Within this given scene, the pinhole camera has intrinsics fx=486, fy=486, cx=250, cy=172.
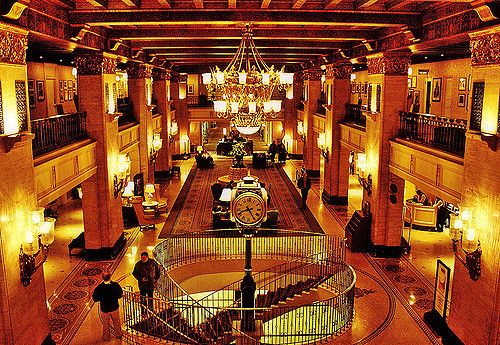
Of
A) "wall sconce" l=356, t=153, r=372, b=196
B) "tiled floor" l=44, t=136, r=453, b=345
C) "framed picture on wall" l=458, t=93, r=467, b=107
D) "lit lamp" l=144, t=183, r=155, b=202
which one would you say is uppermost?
"framed picture on wall" l=458, t=93, r=467, b=107

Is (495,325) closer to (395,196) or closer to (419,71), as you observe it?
(395,196)

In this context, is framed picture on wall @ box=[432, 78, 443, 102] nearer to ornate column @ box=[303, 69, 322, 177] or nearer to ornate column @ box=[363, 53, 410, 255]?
ornate column @ box=[363, 53, 410, 255]

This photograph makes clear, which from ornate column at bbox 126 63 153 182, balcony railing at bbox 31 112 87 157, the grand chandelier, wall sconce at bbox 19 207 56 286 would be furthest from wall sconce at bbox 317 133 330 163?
wall sconce at bbox 19 207 56 286

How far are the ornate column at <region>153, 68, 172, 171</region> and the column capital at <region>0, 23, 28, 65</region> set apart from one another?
14.4m

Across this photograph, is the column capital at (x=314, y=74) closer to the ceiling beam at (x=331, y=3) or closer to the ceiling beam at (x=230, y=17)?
the ceiling beam at (x=230, y=17)

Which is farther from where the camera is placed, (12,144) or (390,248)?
(390,248)

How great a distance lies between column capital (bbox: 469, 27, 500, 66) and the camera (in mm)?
6771

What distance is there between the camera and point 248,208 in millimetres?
7625

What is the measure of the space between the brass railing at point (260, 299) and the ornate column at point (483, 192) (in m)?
1.86

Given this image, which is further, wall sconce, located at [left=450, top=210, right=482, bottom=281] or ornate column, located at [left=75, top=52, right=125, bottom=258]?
ornate column, located at [left=75, top=52, right=125, bottom=258]

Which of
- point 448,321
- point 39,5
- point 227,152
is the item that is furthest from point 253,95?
point 227,152

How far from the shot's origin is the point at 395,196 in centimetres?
1204

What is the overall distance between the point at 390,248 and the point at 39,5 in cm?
933

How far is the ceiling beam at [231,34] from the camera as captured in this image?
11.0 meters
